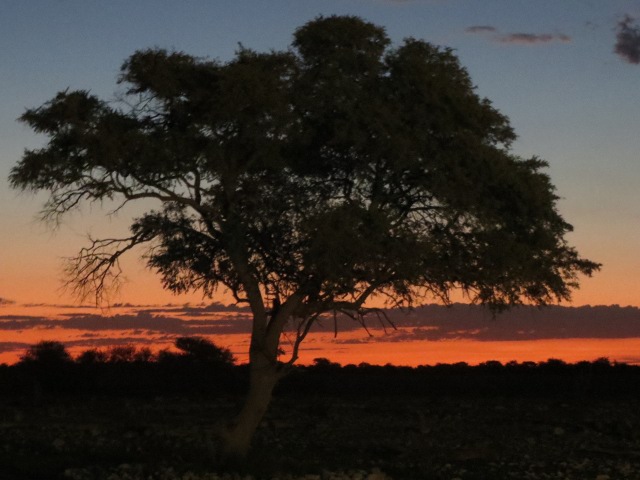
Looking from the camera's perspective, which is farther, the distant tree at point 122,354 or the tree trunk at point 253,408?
the distant tree at point 122,354

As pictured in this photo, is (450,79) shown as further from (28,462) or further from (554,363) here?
(554,363)

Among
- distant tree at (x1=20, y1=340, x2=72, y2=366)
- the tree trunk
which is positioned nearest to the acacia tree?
the tree trunk

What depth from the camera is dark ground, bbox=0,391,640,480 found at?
20531mm

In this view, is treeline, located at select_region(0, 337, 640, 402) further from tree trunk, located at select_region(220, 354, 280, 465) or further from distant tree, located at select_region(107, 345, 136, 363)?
tree trunk, located at select_region(220, 354, 280, 465)

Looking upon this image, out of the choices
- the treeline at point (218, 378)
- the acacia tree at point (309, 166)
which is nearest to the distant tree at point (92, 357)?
the treeline at point (218, 378)

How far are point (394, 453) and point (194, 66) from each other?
9.62 m

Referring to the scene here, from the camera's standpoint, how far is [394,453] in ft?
80.2

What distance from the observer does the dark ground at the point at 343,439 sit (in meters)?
20.5

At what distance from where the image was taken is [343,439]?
89.6 ft

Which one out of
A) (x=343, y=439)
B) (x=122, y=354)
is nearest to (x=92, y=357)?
(x=122, y=354)

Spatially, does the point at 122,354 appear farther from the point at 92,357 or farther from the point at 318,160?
the point at 318,160

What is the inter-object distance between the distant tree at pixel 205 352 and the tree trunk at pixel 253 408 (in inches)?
1287

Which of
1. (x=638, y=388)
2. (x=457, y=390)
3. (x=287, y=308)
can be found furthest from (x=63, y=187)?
(x=638, y=388)

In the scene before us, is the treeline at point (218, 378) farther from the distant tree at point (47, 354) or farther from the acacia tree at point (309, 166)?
the acacia tree at point (309, 166)
